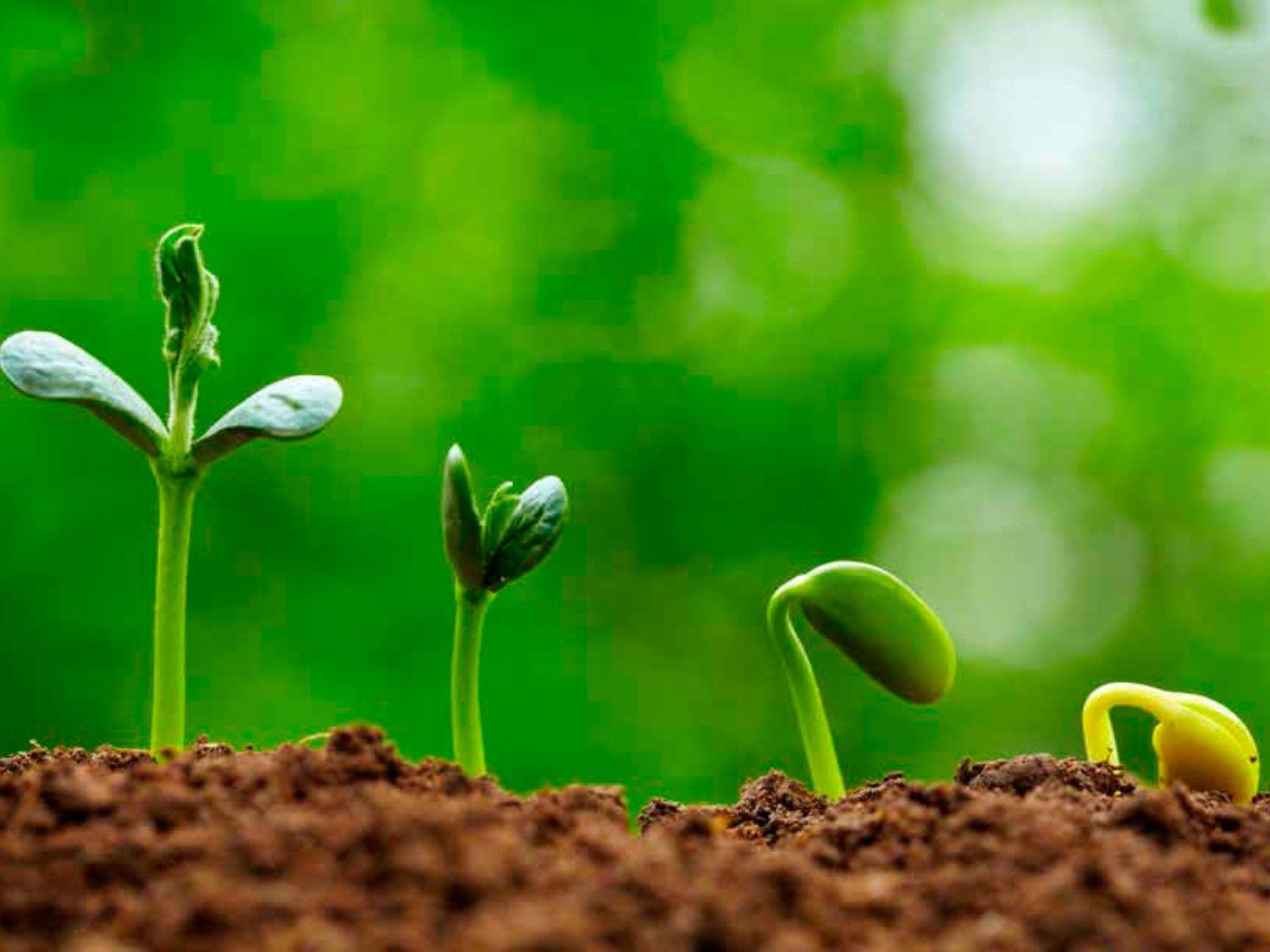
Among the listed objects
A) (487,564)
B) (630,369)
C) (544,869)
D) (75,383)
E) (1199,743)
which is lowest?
(544,869)

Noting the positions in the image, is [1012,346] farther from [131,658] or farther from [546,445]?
[131,658]

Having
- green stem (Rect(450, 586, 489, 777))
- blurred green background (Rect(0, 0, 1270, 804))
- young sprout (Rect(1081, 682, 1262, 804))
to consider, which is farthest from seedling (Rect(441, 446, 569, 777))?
blurred green background (Rect(0, 0, 1270, 804))

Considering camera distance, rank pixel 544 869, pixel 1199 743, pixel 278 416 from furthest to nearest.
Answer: pixel 1199 743 → pixel 278 416 → pixel 544 869

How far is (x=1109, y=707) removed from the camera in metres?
1.20

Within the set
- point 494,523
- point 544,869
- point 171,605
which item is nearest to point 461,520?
point 494,523

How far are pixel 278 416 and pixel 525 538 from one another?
0.63 ft

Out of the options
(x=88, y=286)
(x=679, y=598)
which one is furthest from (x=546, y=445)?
(x=88, y=286)

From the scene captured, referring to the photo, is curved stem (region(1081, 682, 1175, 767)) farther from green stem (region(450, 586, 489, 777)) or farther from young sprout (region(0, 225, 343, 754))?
young sprout (region(0, 225, 343, 754))

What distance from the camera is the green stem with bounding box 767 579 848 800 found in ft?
3.77

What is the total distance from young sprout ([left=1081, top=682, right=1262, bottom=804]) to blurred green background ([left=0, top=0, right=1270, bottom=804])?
2812mm

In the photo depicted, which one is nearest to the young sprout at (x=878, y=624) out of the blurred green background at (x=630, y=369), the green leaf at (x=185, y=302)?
the green leaf at (x=185, y=302)

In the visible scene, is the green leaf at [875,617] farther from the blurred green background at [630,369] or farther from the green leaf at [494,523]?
the blurred green background at [630,369]

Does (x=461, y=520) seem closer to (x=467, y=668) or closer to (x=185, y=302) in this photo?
(x=467, y=668)

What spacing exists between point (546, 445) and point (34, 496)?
4.34 ft
